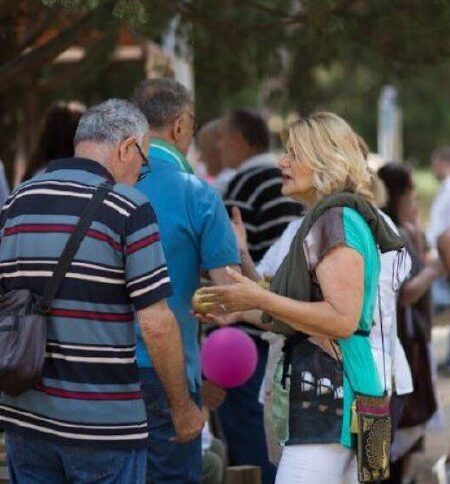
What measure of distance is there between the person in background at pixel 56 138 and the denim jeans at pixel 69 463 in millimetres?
2540

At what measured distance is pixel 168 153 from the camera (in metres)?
5.30

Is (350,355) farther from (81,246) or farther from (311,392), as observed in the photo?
(81,246)

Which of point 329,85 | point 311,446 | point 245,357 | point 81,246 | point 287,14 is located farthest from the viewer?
point 329,85

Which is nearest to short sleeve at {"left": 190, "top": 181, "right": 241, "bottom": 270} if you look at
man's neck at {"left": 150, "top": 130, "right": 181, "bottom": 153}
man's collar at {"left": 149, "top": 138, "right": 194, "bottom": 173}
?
man's collar at {"left": 149, "top": 138, "right": 194, "bottom": 173}

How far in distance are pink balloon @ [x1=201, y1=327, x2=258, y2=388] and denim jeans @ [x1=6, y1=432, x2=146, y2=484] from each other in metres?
1.94

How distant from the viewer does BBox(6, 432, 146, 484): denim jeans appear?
4.00m

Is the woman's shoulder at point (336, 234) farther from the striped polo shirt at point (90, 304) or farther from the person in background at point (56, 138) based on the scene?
the person in background at point (56, 138)

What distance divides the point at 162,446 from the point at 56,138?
199 centimetres

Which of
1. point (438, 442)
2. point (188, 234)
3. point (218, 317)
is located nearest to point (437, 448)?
point (438, 442)

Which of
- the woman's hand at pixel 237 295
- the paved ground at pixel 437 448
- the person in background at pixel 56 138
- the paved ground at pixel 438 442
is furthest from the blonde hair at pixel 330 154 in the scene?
the paved ground at pixel 438 442

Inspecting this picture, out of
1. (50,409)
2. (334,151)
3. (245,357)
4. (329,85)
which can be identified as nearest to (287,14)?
(245,357)

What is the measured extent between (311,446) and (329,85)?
31348mm

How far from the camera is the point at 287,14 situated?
22.1 ft

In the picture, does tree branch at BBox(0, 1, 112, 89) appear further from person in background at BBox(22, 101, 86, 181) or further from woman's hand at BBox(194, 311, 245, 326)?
woman's hand at BBox(194, 311, 245, 326)
